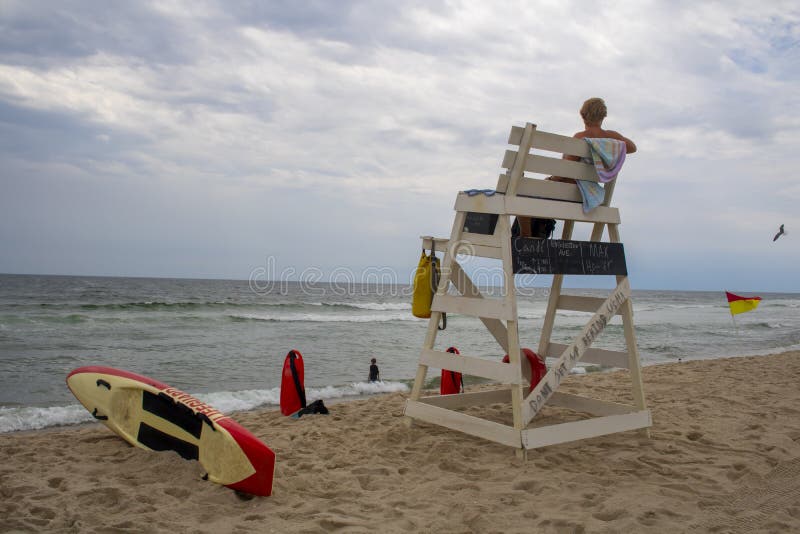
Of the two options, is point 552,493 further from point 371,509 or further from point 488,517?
point 371,509

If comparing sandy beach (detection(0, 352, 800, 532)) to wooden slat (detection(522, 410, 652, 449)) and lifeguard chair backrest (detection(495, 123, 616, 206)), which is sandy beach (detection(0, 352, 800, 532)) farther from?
lifeguard chair backrest (detection(495, 123, 616, 206))

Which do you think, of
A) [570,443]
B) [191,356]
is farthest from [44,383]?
[570,443]

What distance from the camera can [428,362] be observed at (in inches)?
184

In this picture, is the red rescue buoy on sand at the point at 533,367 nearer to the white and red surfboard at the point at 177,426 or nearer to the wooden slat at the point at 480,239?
the wooden slat at the point at 480,239

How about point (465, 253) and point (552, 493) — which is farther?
point (465, 253)

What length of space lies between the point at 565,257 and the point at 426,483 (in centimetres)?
199

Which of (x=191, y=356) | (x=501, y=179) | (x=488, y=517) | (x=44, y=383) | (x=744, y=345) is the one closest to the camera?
(x=488, y=517)

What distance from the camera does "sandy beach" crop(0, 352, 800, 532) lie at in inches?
128

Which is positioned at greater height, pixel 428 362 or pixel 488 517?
pixel 428 362

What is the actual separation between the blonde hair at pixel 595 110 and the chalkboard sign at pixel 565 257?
40.4 inches

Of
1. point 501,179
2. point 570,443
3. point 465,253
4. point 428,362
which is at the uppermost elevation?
point 501,179

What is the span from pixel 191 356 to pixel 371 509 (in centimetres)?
→ 1102

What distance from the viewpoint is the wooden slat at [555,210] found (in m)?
4.25

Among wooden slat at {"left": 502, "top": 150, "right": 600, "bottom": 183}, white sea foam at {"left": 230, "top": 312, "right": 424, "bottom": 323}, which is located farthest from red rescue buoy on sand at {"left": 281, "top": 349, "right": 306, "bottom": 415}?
white sea foam at {"left": 230, "top": 312, "right": 424, "bottom": 323}
